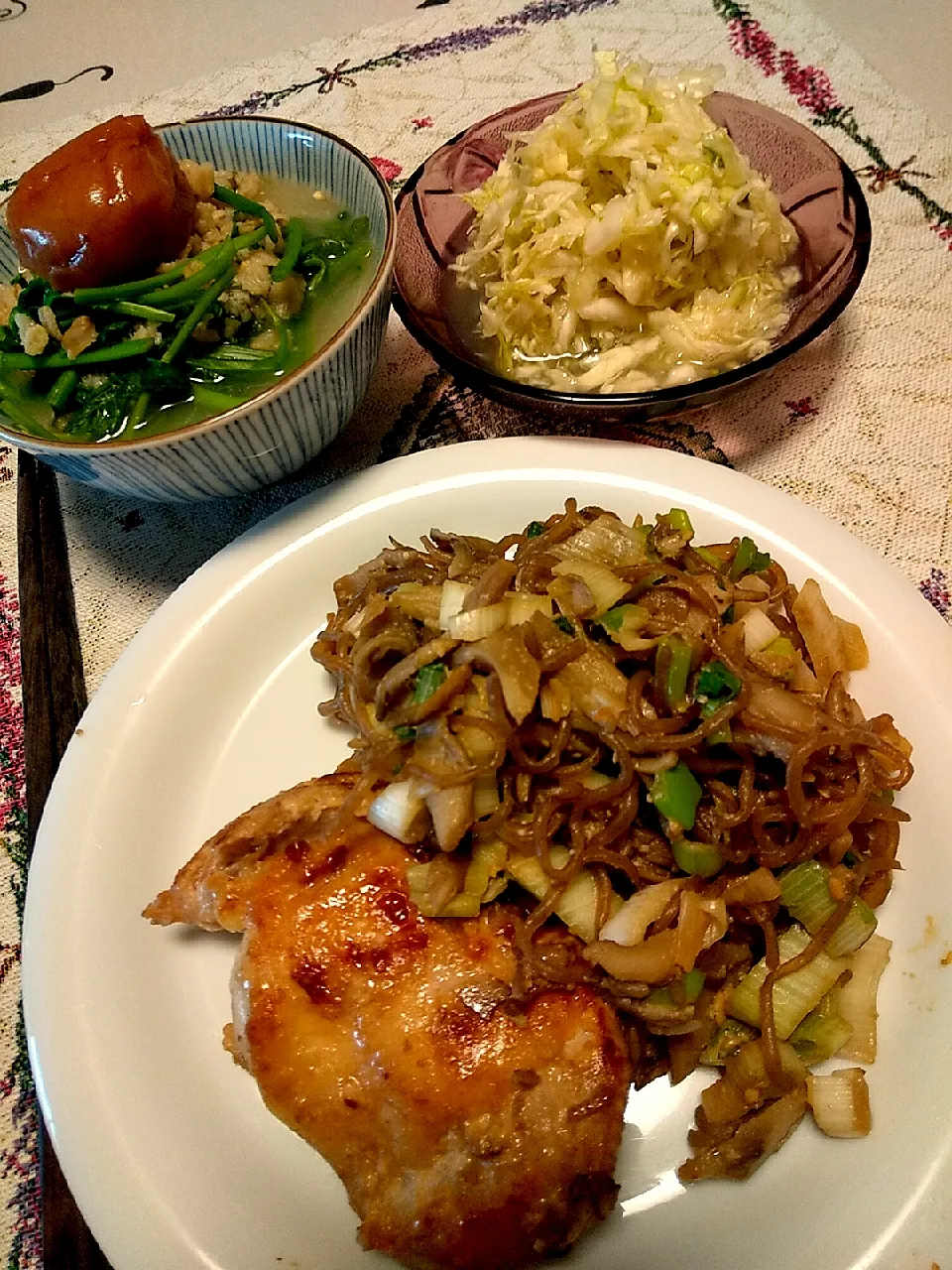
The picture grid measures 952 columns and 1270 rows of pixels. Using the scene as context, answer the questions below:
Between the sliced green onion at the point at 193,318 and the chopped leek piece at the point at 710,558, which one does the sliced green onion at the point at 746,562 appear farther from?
the sliced green onion at the point at 193,318

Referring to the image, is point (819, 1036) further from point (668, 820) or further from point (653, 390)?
point (653, 390)

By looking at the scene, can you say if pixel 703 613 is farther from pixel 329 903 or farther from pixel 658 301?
pixel 658 301

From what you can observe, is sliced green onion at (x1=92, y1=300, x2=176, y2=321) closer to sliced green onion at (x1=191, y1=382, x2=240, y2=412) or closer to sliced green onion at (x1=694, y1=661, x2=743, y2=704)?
sliced green onion at (x1=191, y1=382, x2=240, y2=412)

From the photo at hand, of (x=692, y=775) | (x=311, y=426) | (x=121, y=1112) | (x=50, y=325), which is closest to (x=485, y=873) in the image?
(x=692, y=775)

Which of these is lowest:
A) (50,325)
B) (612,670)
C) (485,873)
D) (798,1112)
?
(798,1112)

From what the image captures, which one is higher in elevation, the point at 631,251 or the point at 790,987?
the point at 631,251

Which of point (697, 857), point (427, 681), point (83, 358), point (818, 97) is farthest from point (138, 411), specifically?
point (818, 97)

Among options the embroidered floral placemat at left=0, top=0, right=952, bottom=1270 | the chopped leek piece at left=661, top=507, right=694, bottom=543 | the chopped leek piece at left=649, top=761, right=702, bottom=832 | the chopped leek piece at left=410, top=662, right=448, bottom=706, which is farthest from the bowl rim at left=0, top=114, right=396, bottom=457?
the chopped leek piece at left=649, top=761, right=702, bottom=832
